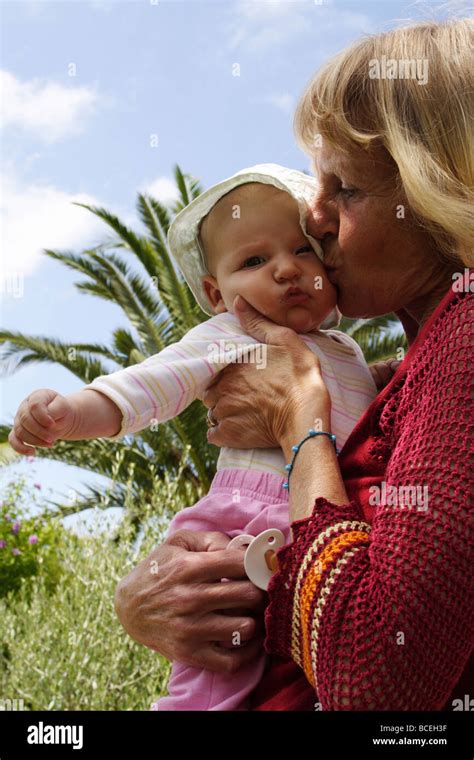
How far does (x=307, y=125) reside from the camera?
246 cm

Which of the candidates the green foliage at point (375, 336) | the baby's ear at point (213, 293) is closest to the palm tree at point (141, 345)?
the green foliage at point (375, 336)

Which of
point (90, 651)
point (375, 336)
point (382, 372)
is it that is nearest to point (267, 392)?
point (382, 372)

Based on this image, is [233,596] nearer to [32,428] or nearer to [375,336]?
[32,428]

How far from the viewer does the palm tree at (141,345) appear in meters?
11.7

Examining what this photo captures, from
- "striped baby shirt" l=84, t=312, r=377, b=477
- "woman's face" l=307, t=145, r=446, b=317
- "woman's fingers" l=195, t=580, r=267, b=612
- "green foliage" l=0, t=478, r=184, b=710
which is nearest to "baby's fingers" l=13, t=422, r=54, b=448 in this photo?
"striped baby shirt" l=84, t=312, r=377, b=477

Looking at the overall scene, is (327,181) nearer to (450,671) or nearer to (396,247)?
(396,247)

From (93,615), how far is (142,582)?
6028 mm

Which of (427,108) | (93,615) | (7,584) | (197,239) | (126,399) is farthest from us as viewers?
(7,584)

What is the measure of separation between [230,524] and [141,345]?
10.1 metres

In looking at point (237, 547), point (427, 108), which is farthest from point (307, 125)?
point (237, 547)

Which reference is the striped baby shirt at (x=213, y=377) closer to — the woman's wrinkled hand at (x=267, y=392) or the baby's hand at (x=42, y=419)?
the woman's wrinkled hand at (x=267, y=392)

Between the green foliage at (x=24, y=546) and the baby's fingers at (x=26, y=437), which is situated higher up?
the baby's fingers at (x=26, y=437)

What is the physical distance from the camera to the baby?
7.30 ft

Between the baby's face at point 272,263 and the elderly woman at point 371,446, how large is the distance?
0.06 metres
